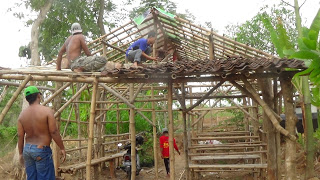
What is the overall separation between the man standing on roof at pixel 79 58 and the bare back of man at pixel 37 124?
141 cm

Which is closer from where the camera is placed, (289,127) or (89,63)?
(289,127)

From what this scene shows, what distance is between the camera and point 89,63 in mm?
5914

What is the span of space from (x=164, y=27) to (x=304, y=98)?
11.3 feet

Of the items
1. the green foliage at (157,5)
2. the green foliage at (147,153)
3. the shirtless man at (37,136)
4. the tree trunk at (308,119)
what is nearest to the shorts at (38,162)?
the shirtless man at (37,136)

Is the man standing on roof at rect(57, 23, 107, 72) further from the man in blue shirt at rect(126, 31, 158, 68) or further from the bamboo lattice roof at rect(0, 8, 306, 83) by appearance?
the man in blue shirt at rect(126, 31, 158, 68)

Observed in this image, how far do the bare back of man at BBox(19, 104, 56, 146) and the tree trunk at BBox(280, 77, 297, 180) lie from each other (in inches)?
135

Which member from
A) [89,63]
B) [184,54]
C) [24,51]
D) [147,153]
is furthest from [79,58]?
[24,51]

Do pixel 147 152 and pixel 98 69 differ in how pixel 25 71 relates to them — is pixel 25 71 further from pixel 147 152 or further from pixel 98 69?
pixel 147 152

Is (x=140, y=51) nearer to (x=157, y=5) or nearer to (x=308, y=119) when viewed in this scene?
(x=308, y=119)

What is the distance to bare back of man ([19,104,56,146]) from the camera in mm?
4660

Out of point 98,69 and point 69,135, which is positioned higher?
point 98,69

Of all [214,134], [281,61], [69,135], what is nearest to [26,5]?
[69,135]

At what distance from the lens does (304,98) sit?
705 centimetres

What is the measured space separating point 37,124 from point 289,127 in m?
3.66
